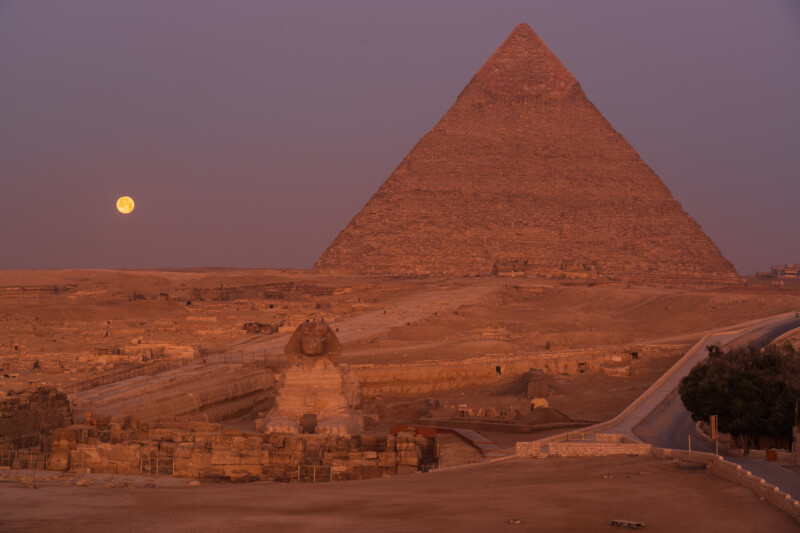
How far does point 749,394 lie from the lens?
49.1ft

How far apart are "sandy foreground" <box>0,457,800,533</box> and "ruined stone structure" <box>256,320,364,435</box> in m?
2.62

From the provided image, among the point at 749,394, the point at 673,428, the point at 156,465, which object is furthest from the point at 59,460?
the point at 673,428

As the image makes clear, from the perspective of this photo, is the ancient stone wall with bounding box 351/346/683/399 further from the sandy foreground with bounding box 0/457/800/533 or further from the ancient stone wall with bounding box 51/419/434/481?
the sandy foreground with bounding box 0/457/800/533

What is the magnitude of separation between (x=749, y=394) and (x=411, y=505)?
770cm

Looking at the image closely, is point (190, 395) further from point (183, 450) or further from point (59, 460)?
point (183, 450)

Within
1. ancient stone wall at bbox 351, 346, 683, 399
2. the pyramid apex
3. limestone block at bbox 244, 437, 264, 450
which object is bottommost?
limestone block at bbox 244, 437, 264, 450

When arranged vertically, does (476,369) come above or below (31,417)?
above

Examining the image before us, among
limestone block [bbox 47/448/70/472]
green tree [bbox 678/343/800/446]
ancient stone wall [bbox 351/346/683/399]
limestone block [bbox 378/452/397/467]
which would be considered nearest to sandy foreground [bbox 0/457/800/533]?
limestone block [bbox 378/452/397/467]

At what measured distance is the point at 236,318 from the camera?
4353 cm

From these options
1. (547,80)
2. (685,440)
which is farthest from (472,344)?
(547,80)

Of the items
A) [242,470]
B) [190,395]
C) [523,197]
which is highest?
[523,197]

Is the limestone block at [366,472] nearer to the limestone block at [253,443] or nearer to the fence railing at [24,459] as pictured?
the limestone block at [253,443]

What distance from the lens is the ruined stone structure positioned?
518 inches

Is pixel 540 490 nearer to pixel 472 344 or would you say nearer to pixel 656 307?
pixel 472 344
